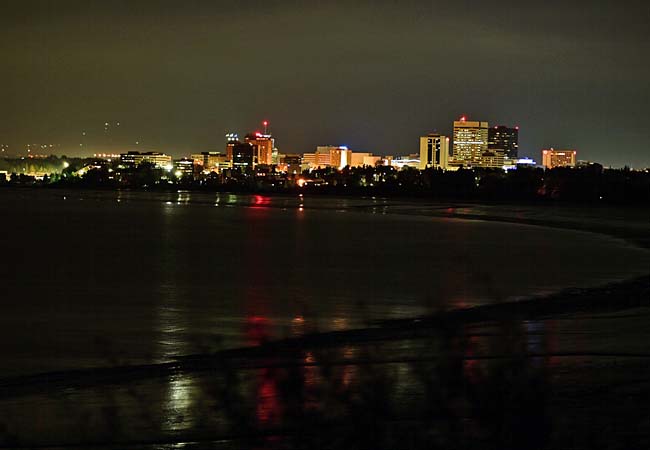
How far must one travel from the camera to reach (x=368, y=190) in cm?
14350

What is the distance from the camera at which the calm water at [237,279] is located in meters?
13.8

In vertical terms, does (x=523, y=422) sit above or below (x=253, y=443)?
above

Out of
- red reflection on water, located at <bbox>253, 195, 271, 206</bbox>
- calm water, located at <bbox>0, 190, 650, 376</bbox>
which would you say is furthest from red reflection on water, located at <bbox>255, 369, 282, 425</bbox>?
red reflection on water, located at <bbox>253, 195, 271, 206</bbox>

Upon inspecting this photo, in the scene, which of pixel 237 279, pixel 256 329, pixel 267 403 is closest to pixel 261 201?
pixel 237 279

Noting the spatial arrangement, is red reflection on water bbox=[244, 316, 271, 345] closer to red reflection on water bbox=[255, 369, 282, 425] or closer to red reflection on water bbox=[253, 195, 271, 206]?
red reflection on water bbox=[255, 369, 282, 425]

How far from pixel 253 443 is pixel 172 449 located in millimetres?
904

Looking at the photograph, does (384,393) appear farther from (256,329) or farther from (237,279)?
(237,279)

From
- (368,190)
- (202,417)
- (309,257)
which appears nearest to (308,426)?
(202,417)

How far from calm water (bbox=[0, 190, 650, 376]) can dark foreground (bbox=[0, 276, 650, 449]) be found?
0.70 meters

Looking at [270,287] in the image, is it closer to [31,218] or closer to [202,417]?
[202,417]

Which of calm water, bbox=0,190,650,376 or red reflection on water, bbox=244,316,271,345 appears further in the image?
calm water, bbox=0,190,650,376

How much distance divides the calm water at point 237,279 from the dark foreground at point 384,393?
2.31ft

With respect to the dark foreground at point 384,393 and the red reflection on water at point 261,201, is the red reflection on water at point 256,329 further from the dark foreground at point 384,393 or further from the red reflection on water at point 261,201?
the red reflection on water at point 261,201

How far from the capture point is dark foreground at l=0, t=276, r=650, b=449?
5500 mm
